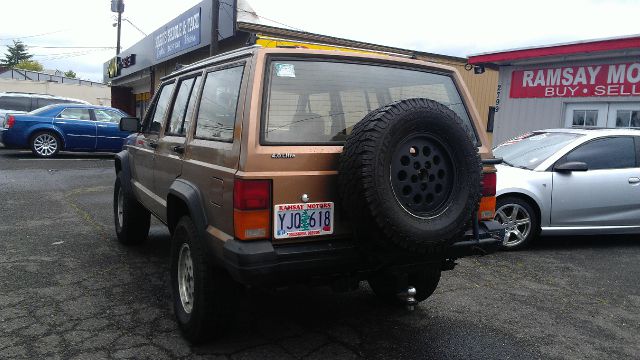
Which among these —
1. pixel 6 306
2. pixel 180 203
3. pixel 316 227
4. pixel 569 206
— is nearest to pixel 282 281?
pixel 316 227

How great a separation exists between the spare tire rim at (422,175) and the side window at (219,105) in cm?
98

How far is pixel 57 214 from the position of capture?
6980mm

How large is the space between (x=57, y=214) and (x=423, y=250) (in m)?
6.00

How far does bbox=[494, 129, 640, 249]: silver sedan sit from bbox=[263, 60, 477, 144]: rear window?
2999 mm

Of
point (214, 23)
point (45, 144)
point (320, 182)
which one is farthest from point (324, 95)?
point (45, 144)

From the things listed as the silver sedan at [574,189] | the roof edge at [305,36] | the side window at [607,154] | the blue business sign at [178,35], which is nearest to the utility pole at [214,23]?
the roof edge at [305,36]

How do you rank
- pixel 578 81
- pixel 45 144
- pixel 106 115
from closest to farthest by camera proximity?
pixel 578 81, pixel 45 144, pixel 106 115

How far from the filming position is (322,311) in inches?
152

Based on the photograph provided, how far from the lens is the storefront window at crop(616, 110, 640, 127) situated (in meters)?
9.36

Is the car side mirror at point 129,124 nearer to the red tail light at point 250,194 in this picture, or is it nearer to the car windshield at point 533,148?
the red tail light at point 250,194

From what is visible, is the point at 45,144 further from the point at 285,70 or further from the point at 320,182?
the point at 320,182

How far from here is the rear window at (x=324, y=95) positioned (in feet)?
9.32

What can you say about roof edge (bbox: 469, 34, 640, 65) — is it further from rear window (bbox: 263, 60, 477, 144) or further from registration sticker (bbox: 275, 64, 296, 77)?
registration sticker (bbox: 275, 64, 296, 77)

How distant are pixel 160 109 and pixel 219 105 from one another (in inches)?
62.7
